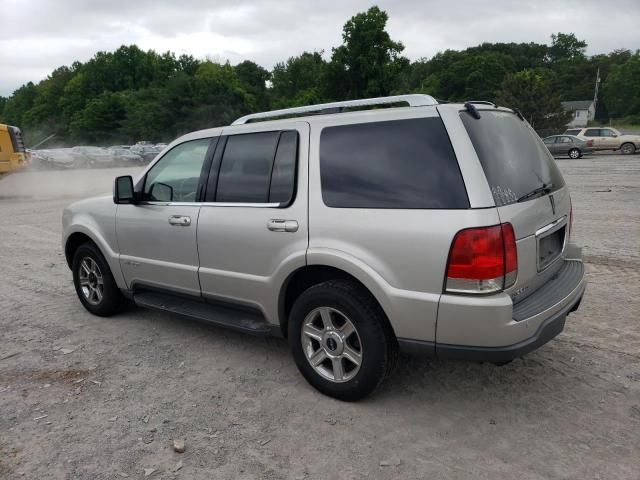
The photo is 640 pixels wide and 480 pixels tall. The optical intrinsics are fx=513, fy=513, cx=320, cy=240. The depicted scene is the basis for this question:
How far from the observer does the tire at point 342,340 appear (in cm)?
314

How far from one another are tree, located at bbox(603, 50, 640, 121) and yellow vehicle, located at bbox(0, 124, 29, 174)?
302 ft

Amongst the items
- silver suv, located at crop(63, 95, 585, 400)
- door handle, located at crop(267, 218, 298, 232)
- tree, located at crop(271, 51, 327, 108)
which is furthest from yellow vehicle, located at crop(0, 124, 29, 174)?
tree, located at crop(271, 51, 327, 108)

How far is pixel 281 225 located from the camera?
3.52 m

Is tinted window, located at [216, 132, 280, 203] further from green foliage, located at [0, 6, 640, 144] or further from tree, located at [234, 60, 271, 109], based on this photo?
tree, located at [234, 60, 271, 109]

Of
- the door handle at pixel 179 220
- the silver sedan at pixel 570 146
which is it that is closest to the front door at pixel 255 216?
the door handle at pixel 179 220

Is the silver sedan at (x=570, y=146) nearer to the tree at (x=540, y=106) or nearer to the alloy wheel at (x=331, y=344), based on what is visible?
the tree at (x=540, y=106)

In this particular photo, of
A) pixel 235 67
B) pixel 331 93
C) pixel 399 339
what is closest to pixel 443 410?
pixel 399 339

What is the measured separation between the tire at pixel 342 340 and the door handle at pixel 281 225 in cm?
43

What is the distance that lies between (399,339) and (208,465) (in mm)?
1290

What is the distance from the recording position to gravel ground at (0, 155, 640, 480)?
2.79 meters

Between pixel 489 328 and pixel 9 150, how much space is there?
1807 cm

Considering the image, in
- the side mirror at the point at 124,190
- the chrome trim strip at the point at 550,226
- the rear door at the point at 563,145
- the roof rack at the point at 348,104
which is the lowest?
the rear door at the point at 563,145

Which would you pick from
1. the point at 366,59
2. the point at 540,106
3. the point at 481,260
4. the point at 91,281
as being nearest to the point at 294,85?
the point at 366,59

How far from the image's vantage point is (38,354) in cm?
435
